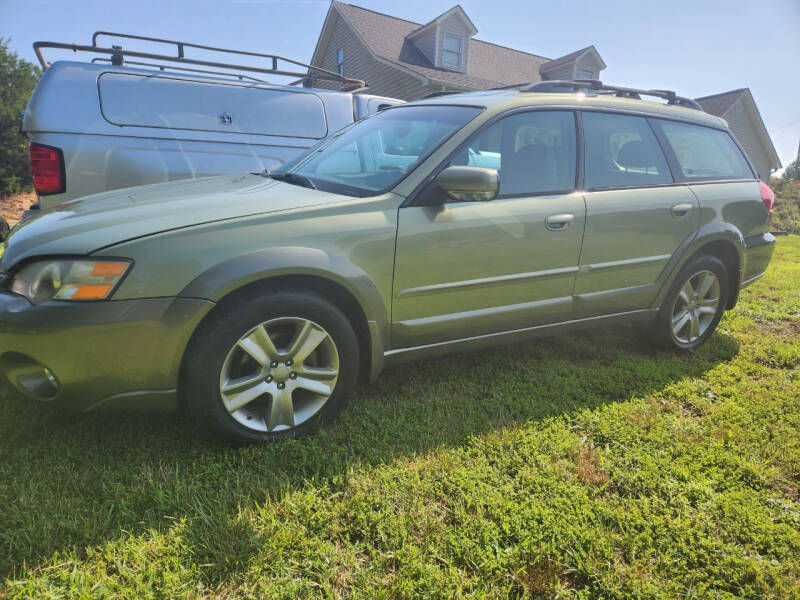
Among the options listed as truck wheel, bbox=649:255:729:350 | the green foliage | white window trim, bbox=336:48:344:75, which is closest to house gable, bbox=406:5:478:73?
white window trim, bbox=336:48:344:75

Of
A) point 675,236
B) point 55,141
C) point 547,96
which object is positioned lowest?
point 675,236

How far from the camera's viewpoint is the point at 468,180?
2.71 metres

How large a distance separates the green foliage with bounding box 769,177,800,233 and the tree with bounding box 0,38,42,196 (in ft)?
64.5

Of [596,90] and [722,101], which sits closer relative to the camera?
[596,90]

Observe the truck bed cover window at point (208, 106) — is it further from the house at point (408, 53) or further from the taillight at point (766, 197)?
the house at point (408, 53)

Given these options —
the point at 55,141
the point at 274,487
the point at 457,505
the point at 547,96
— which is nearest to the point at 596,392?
the point at 457,505

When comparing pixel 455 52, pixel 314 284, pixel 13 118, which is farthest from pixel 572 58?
pixel 314 284

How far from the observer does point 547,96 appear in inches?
133

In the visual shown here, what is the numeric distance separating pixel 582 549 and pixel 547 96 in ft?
8.31

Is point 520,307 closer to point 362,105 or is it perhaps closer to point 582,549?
point 582,549

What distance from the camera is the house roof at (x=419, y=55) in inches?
715

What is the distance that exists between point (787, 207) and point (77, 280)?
2196 cm

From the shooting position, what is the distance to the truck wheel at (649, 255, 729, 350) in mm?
3932

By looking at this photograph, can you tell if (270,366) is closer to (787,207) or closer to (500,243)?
(500,243)
